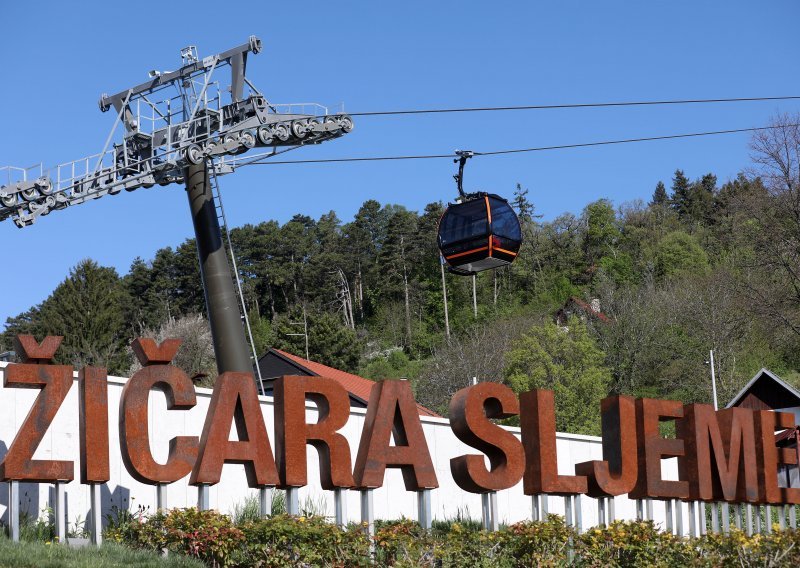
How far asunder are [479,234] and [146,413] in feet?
24.1

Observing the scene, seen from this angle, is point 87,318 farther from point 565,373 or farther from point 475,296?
point 565,373

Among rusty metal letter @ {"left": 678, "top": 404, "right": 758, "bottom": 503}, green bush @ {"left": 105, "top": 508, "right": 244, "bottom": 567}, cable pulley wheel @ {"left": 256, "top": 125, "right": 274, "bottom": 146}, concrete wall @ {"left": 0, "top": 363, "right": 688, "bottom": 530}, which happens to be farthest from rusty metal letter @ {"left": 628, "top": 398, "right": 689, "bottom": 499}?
cable pulley wheel @ {"left": 256, "top": 125, "right": 274, "bottom": 146}

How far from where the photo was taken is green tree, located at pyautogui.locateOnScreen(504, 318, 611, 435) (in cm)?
5319

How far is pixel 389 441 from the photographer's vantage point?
18234mm

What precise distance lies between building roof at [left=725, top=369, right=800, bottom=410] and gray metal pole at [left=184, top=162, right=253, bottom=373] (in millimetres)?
28963

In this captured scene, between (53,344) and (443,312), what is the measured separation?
74813 mm

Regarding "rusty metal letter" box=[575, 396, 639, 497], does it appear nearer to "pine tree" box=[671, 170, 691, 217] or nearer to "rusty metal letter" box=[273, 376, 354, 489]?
"rusty metal letter" box=[273, 376, 354, 489]

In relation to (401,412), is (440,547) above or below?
below

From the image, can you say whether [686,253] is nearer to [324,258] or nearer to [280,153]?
[324,258]

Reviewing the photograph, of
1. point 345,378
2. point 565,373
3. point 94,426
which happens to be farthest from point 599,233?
point 94,426

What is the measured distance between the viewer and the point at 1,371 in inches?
696

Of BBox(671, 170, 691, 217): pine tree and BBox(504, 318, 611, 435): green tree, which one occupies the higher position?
BBox(671, 170, 691, 217): pine tree

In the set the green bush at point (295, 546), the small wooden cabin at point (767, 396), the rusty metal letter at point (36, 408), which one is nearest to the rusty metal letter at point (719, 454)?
the green bush at point (295, 546)

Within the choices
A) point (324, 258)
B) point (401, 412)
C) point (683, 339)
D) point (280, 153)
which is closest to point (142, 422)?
point (401, 412)
